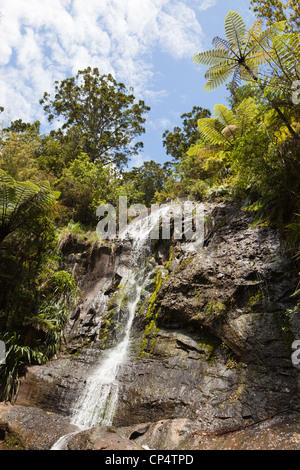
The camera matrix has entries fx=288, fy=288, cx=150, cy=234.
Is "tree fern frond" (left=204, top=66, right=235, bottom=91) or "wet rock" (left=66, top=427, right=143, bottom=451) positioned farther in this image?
"tree fern frond" (left=204, top=66, right=235, bottom=91)

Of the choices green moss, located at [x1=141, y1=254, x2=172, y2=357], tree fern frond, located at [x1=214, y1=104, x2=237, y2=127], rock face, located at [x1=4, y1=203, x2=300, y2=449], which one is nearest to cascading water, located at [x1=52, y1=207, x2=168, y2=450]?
rock face, located at [x1=4, y1=203, x2=300, y2=449]

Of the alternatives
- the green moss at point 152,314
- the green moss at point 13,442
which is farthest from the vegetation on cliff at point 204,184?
the green moss at point 152,314

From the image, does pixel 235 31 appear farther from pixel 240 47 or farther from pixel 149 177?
pixel 149 177

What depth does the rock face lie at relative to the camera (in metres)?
4.43

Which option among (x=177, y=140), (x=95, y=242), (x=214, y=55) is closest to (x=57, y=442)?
(x=95, y=242)

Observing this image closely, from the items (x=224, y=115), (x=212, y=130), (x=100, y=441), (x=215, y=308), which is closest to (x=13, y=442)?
(x=100, y=441)

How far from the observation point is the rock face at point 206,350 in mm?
4426

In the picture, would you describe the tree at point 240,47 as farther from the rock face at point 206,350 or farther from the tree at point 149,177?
the tree at point 149,177

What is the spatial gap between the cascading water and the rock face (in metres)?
0.19

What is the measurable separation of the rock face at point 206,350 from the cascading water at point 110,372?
0.19m

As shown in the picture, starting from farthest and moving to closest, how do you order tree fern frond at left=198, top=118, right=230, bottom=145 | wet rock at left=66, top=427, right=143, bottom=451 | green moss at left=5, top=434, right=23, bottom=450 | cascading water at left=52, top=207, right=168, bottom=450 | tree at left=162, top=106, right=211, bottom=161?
tree at left=162, top=106, right=211, bottom=161 → tree fern frond at left=198, top=118, right=230, bottom=145 → cascading water at left=52, top=207, right=168, bottom=450 → green moss at left=5, top=434, right=23, bottom=450 → wet rock at left=66, top=427, right=143, bottom=451

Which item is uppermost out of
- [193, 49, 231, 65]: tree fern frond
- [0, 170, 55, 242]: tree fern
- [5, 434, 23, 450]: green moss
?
[193, 49, 231, 65]: tree fern frond

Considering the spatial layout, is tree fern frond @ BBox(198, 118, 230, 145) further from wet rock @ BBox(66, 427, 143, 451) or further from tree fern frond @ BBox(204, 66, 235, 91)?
wet rock @ BBox(66, 427, 143, 451)
